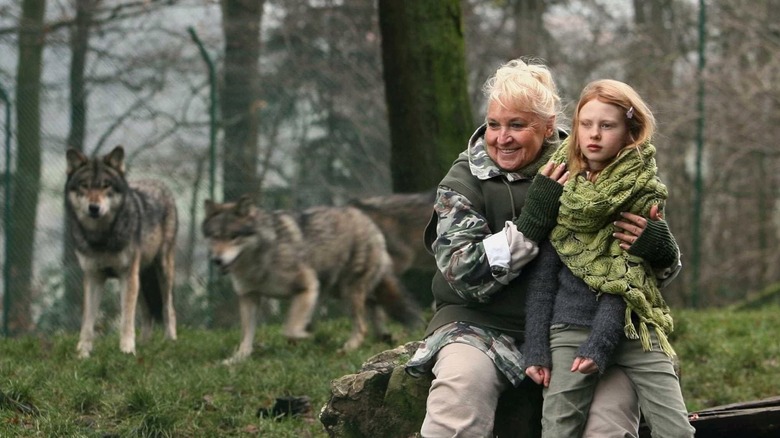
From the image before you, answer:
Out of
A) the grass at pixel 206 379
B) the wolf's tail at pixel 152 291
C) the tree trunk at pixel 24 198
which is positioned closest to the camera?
the grass at pixel 206 379

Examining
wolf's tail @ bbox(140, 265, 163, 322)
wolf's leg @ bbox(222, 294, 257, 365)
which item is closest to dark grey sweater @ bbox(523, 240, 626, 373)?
wolf's leg @ bbox(222, 294, 257, 365)

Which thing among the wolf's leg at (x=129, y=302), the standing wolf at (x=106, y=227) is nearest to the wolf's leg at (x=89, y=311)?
the standing wolf at (x=106, y=227)

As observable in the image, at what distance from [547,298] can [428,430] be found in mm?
679

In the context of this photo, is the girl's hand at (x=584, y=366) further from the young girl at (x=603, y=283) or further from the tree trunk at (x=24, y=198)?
the tree trunk at (x=24, y=198)

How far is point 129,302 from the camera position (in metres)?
8.93

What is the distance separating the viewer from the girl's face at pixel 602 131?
404cm

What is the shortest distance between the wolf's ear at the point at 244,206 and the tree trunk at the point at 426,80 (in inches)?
54.1

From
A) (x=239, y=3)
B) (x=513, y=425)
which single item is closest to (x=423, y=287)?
(x=239, y=3)

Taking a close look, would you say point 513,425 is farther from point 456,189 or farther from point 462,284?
point 456,189

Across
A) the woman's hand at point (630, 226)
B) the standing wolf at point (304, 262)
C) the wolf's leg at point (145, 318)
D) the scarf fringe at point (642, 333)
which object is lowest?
the wolf's leg at point (145, 318)

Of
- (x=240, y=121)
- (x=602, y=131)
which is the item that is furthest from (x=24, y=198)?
(x=602, y=131)

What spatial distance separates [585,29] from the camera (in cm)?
1501

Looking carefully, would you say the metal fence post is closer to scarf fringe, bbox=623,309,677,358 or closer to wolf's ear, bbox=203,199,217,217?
wolf's ear, bbox=203,199,217,217

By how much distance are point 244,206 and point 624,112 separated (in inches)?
217
